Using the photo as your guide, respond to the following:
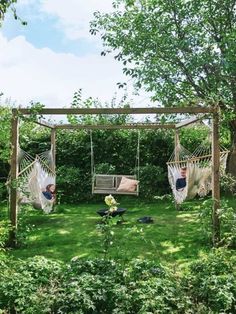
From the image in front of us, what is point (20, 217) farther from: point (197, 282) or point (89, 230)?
point (197, 282)

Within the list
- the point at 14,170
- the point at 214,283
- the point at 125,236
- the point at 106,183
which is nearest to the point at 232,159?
the point at 106,183

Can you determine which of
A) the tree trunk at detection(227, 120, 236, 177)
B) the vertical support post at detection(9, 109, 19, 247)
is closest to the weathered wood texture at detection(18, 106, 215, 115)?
the vertical support post at detection(9, 109, 19, 247)

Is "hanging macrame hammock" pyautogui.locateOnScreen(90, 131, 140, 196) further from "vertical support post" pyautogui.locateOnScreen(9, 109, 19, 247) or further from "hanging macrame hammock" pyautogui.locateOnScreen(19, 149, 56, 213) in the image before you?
"vertical support post" pyautogui.locateOnScreen(9, 109, 19, 247)

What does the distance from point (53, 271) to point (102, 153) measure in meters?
7.01

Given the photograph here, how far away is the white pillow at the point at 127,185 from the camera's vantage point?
818 cm

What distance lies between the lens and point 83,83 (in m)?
11.9

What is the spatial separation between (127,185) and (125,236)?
2.65 m

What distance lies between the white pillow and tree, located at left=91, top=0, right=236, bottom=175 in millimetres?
1499

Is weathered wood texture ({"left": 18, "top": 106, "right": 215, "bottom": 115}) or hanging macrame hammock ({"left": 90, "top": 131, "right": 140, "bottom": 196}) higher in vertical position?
weathered wood texture ({"left": 18, "top": 106, "right": 215, "bottom": 115})

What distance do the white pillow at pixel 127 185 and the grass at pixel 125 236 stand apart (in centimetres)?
38

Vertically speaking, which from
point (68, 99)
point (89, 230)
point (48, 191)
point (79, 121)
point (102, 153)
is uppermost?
point (68, 99)

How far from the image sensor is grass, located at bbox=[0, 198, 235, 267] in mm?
A: 4718

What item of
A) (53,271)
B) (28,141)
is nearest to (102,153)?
(28,141)

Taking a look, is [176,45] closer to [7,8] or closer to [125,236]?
[125,236]
